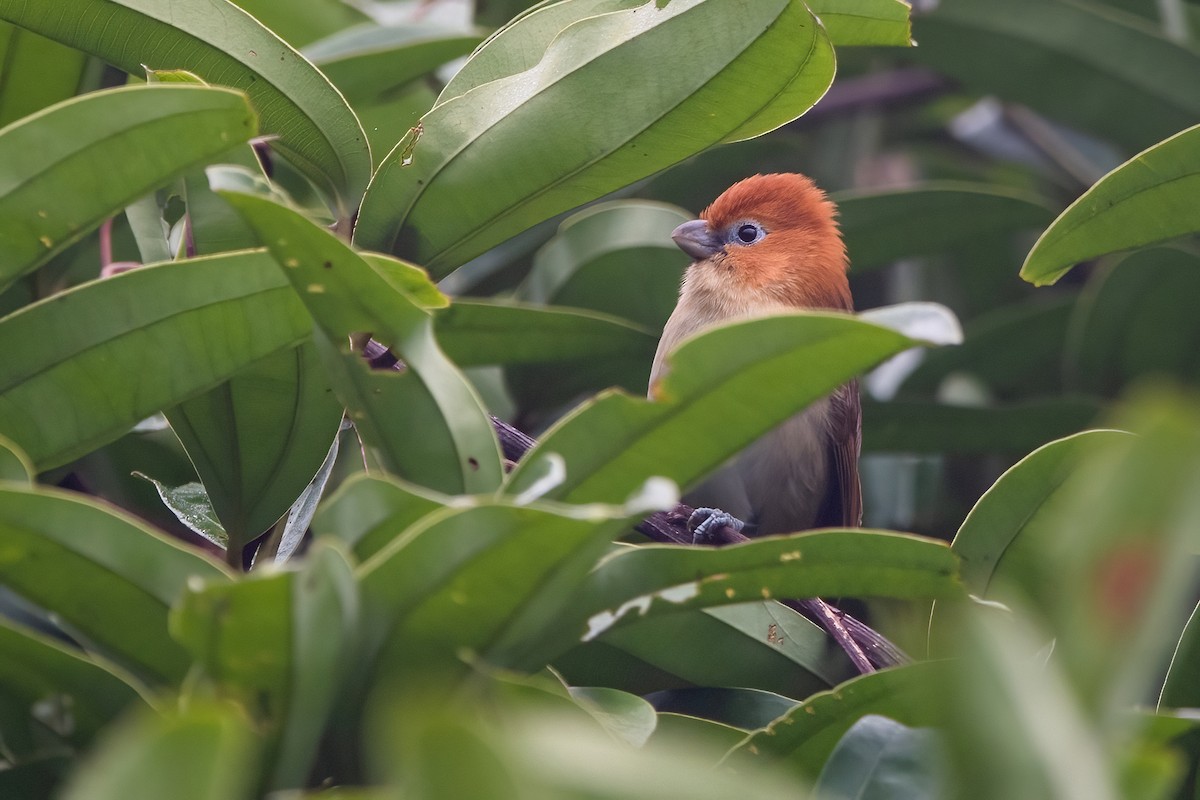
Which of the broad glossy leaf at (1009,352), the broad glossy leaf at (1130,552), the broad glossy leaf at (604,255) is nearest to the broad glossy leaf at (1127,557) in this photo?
the broad glossy leaf at (1130,552)

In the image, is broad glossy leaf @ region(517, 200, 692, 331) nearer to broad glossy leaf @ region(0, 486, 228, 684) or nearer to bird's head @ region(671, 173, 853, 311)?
bird's head @ region(671, 173, 853, 311)

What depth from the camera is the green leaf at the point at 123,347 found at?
1239mm

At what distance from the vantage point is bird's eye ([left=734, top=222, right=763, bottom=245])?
3.19 meters

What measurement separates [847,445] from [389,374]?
1967 mm

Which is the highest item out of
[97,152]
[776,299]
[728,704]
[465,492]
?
[97,152]

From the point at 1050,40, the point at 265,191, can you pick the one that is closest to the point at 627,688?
the point at 265,191

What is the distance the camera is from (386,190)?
4.88 feet

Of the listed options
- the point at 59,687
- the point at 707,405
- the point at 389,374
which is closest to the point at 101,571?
the point at 59,687

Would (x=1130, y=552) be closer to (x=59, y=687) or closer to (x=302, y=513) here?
(x=59, y=687)

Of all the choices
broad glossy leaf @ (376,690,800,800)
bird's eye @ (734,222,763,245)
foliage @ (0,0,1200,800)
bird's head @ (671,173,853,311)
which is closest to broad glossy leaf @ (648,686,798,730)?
foliage @ (0,0,1200,800)

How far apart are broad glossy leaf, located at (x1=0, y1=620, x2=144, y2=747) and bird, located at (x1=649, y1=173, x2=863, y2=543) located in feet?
6.61

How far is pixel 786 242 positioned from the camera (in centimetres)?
320

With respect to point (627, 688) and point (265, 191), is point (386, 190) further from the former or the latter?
point (627, 688)

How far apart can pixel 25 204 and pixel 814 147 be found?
9.38ft
